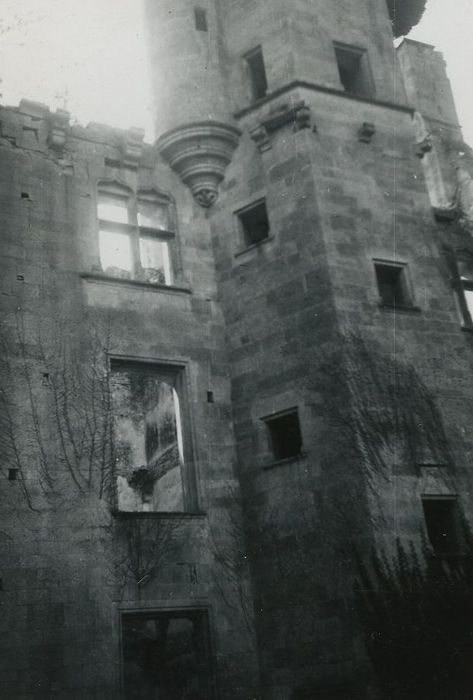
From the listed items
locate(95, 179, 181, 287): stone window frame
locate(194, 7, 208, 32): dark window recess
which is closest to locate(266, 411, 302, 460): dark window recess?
locate(95, 179, 181, 287): stone window frame

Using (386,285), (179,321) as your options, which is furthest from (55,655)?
(386,285)

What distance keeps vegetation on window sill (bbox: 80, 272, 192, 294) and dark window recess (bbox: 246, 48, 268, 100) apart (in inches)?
196

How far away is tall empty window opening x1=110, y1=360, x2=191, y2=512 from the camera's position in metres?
22.3

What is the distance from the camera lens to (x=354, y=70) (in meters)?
18.8

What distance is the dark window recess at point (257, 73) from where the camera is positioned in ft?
60.1

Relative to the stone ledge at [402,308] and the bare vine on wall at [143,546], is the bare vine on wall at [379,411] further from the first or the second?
the bare vine on wall at [143,546]

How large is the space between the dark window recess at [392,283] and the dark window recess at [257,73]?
5.03 metres

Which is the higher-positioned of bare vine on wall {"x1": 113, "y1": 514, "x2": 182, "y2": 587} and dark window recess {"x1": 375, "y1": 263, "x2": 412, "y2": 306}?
dark window recess {"x1": 375, "y1": 263, "x2": 412, "y2": 306}

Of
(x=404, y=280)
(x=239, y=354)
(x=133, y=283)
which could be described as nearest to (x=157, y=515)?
(x=239, y=354)

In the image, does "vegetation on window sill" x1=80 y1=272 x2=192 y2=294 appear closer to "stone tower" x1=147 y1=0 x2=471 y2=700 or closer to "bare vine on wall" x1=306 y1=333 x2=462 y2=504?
"stone tower" x1=147 y1=0 x2=471 y2=700

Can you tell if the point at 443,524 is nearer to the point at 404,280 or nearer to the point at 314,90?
the point at 404,280

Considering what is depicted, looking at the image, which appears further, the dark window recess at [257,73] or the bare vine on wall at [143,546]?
the dark window recess at [257,73]

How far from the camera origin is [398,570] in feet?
42.8

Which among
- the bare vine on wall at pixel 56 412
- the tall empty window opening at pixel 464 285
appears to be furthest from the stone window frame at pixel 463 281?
the bare vine on wall at pixel 56 412
